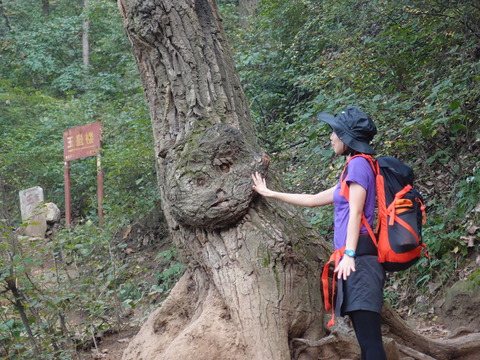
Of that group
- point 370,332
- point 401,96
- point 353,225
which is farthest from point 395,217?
point 401,96

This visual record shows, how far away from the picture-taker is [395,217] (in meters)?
2.94

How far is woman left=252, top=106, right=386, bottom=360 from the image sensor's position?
9.73 feet

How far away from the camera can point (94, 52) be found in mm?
24609

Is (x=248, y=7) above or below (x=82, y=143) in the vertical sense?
above

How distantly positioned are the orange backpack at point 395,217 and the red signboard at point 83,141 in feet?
29.7

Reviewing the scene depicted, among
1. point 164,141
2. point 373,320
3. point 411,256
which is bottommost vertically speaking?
point 373,320

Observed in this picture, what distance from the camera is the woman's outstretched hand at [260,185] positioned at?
11.3ft

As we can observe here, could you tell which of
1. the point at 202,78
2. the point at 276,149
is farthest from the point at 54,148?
the point at 202,78

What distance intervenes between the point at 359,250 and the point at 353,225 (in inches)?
7.3

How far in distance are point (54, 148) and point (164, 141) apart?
12682 millimetres

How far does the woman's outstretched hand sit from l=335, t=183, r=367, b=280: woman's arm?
0.64 metres

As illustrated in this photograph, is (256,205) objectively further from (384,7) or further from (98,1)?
(98,1)

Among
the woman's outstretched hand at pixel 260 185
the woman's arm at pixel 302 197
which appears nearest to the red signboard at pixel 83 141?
the woman's outstretched hand at pixel 260 185

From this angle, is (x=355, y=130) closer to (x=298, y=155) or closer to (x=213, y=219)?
(x=213, y=219)
